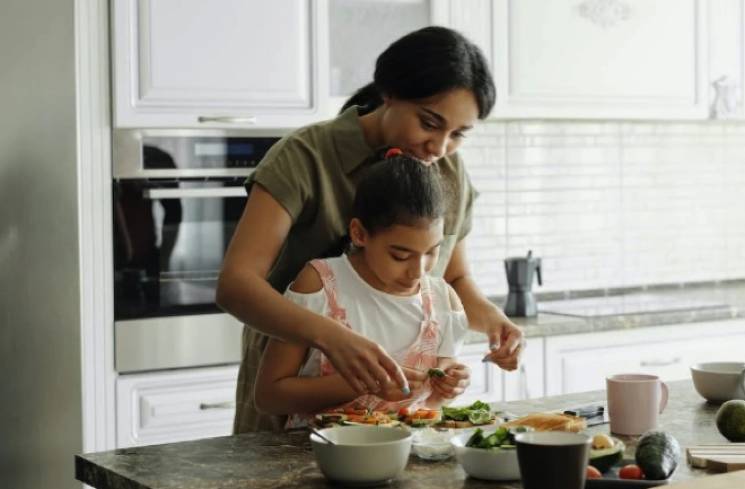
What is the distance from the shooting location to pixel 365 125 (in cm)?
230

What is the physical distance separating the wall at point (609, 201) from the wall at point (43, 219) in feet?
5.18

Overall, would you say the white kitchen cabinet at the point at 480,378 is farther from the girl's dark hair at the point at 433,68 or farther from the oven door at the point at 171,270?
the girl's dark hair at the point at 433,68

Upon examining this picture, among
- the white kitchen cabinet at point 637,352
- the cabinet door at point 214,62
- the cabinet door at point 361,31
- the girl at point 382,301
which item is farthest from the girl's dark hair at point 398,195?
the white kitchen cabinet at point 637,352

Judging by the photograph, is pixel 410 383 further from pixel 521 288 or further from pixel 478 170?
pixel 478 170

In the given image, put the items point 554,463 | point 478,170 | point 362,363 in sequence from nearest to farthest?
point 554,463, point 362,363, point 478,170

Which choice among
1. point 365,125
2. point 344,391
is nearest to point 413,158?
point 365,125

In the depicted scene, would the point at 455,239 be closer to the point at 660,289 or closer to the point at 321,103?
the point at 321,103

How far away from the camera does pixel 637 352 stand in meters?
4.05

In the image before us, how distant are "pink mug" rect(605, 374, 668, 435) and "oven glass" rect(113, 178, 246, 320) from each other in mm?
1788

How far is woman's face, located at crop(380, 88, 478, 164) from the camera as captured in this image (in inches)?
84.0

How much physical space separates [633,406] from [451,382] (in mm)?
292

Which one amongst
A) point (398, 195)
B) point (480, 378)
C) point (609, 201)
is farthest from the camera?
point (609, 201)

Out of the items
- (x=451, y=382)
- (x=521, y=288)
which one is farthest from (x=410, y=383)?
(x=521, y=288)

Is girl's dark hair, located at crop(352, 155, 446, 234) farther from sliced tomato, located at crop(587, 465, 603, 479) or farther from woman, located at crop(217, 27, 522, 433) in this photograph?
sliced tomato, located at crop(587, 465, 603, 479)
